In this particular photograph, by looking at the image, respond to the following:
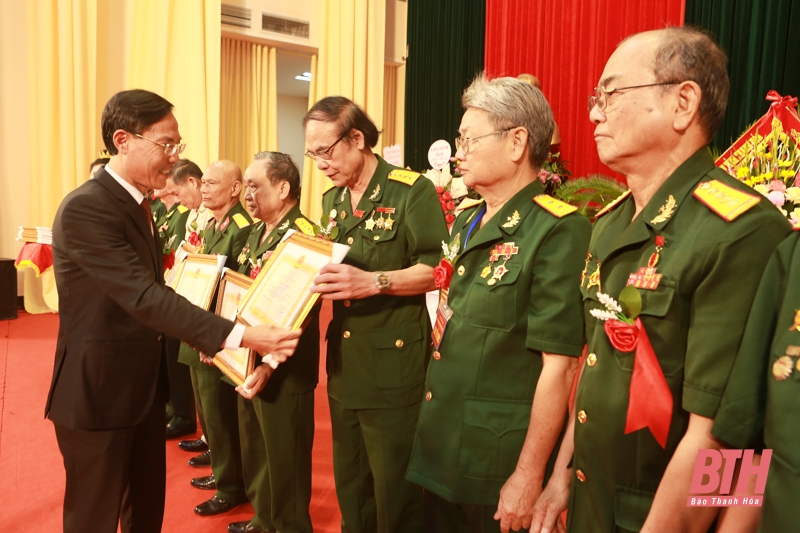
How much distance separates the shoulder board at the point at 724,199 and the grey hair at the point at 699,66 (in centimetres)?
14

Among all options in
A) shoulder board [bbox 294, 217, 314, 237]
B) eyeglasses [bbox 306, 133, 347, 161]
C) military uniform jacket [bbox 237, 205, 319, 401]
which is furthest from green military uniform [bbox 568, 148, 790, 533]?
shoulder board [bbox 294, 217, 314, 237]

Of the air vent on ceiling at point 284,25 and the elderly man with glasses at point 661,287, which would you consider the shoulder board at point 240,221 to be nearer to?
the elderly man with glasses at point 661,287

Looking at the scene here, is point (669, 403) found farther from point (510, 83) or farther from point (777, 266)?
point (510, 83)

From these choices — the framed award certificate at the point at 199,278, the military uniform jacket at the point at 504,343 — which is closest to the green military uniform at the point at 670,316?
the military uniform jacket at the point at 504,343

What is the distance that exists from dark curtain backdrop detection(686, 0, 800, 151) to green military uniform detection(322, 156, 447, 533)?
350 cm

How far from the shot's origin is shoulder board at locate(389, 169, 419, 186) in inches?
76.7

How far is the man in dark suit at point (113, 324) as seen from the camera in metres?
1.59

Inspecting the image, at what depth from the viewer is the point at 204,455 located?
121 inches

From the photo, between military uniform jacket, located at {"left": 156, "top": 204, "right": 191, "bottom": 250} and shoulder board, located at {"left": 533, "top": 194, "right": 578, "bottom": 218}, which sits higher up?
shoulder board, located at {"left": 533, "top": 194, "right": 578, "bottom": 218}

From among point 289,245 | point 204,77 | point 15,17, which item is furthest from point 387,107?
point 289,245

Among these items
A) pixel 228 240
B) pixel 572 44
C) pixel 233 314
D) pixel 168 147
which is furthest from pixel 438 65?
pixel 168 147

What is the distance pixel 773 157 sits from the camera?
5.85 feet

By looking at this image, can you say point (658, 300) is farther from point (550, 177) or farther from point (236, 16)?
point (236, 16)

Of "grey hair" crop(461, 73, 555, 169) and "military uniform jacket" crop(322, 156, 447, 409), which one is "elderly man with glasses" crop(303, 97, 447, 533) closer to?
"military uniform jacket" crop(322, 156, 447, 409)
